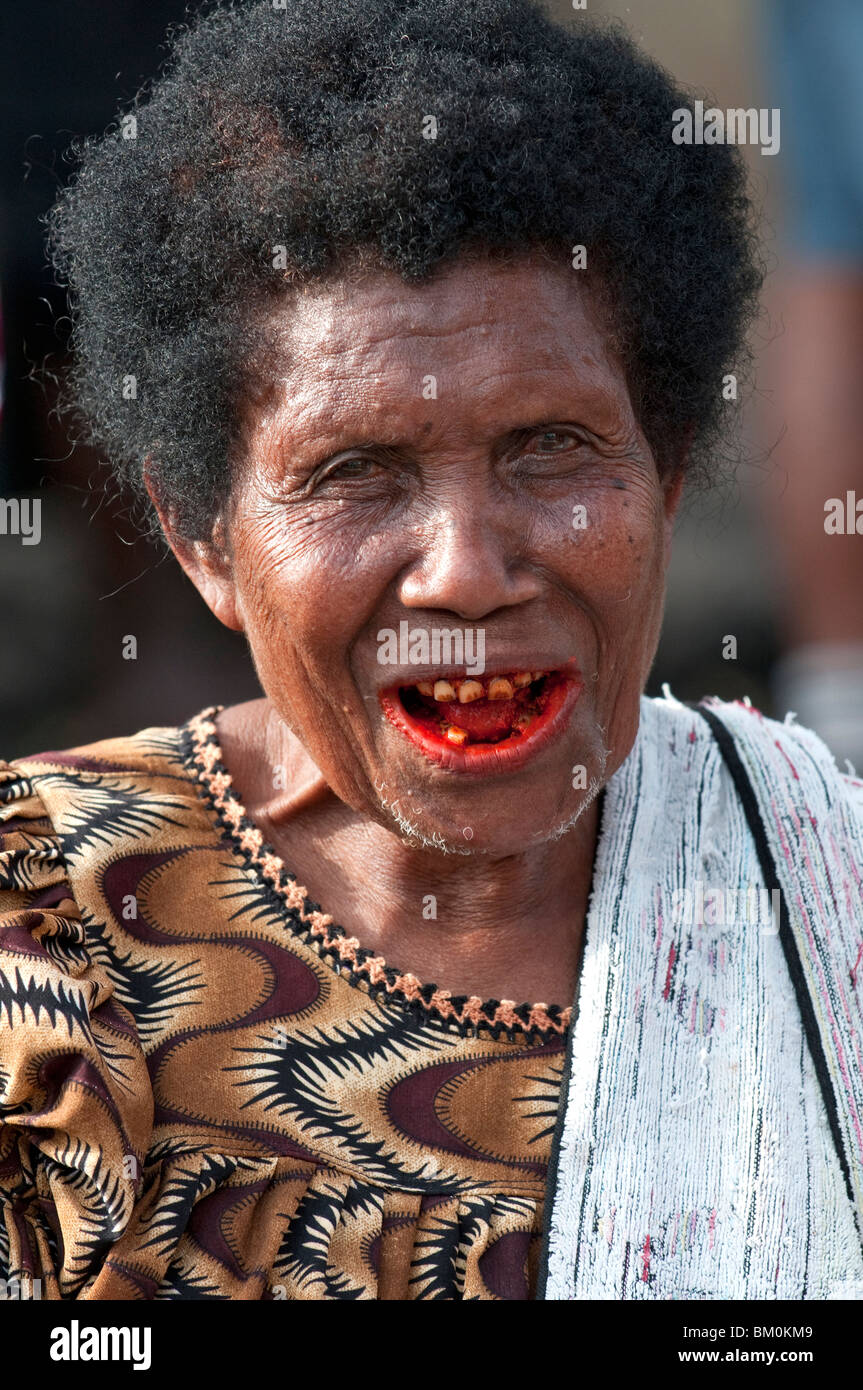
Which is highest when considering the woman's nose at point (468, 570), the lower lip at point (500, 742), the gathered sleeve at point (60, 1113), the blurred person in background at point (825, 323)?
the blurred person in background at point (825, 323)

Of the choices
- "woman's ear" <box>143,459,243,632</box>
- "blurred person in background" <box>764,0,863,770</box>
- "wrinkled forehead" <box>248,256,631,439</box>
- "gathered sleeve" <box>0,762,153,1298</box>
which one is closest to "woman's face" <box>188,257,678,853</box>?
"wrinkled forehead" <box>248,256,631,439</box>

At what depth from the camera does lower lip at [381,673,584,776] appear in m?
2.05

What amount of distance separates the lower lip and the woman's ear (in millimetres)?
379

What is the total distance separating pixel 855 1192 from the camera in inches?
82.3

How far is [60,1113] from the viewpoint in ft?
6.20

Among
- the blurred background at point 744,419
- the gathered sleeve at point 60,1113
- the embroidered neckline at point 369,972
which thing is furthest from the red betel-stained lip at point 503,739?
the blurred background at point 744,419

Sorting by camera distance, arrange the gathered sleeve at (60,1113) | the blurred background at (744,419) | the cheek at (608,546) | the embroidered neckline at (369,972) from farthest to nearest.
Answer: the blurred background at (744,419) < the embroidered neckline at (369,972) < the cheek at (608,546) < the gathered sleeve at (60,1113)

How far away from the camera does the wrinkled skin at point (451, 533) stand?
195 centimetres

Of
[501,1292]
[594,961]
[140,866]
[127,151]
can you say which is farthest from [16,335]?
[501,1292]

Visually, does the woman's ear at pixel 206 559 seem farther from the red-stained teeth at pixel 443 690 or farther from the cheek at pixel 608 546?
the cheek at pixel 608 546

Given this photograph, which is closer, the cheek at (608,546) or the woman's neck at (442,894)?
the cheek at (608,546)

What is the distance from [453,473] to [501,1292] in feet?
3.57

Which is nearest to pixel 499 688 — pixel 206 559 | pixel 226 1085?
pixel 206 559

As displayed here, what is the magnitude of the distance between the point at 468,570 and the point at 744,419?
1.85 meters
